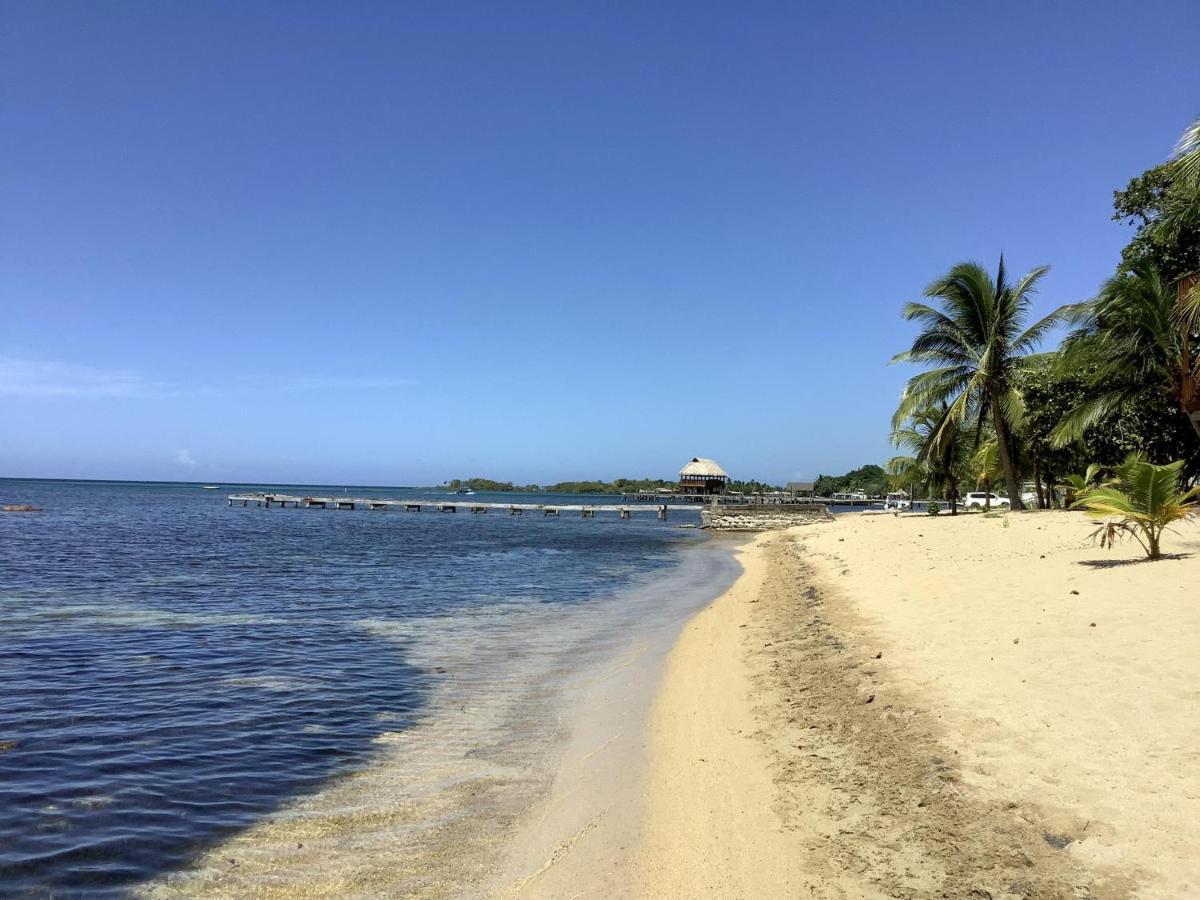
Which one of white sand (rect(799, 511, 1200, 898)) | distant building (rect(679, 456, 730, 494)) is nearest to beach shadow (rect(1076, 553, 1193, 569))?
white sand (rect(799, 511, 1200, 898))

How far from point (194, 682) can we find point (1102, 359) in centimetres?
2042

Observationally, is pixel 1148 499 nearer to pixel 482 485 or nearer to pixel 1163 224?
pixel 1163 224

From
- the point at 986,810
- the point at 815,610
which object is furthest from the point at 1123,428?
the point at 986,810

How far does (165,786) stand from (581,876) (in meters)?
3.49

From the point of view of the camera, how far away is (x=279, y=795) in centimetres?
514

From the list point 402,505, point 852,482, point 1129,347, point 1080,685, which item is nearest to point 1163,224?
point 1129,347

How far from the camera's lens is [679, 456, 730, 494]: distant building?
318 ft

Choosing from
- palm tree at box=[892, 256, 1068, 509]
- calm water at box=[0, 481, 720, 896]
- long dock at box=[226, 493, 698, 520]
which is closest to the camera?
calm water at box=[0, 481, 720, 896]

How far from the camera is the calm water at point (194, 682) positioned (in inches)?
181

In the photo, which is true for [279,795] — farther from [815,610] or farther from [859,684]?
[815,610]

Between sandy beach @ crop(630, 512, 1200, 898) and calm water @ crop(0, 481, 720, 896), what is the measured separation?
3.09 m

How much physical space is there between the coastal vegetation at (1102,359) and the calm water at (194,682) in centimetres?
1042

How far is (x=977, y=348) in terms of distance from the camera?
24.4m

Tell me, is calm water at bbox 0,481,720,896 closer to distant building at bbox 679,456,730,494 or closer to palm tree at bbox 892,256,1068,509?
palm tree at bbox 892,256,1068,509
